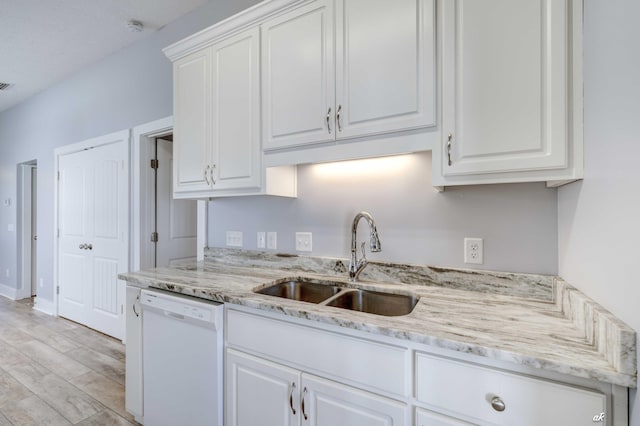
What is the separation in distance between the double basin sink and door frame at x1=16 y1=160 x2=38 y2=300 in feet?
16.1

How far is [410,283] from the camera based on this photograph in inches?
62.8

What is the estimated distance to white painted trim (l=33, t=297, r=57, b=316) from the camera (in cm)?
385

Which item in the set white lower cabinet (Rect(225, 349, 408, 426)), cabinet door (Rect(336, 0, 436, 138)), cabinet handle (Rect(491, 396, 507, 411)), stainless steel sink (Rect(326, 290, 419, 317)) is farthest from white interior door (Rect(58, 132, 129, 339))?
cabinet handle (Rect(491, 396, 507, 411))

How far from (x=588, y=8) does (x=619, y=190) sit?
0.63 metres

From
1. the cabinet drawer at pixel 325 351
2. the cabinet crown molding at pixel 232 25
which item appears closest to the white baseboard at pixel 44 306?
the cabinet crown molding at pixel 232 25

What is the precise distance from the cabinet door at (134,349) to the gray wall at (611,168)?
6.60 feet

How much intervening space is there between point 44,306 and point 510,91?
533cm

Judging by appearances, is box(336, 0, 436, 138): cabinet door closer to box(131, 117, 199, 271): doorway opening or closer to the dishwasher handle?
the dishwasher handle

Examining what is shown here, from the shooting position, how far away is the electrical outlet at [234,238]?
226 centimetres

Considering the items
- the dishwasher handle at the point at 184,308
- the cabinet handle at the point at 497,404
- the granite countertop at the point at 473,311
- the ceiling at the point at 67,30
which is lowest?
the cabinet handle at the point at 497,404

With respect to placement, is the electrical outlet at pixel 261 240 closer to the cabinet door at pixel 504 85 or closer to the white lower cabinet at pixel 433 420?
the cabinet door at pixel 504 85

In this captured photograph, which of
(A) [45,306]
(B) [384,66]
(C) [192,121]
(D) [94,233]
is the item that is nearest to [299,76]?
(B) [384,66]

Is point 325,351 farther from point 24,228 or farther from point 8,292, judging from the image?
point 8,292

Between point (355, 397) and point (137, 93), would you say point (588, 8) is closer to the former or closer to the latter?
point (355, 397)
